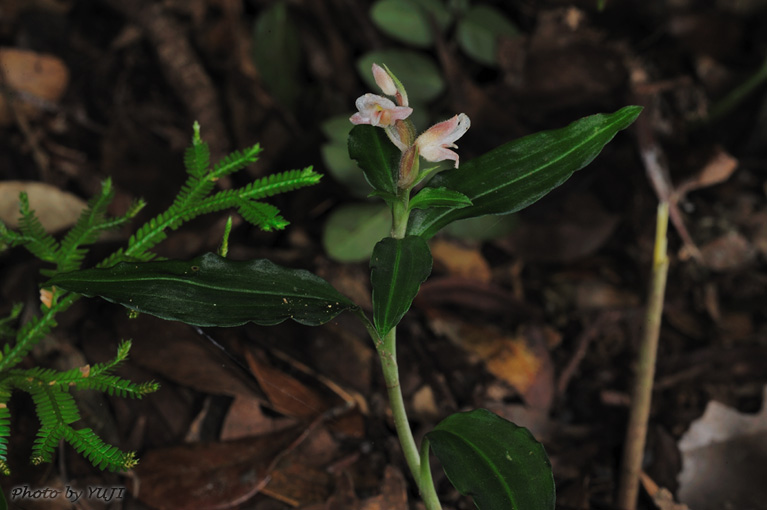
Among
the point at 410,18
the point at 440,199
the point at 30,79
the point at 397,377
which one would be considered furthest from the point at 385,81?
the point at 30,79

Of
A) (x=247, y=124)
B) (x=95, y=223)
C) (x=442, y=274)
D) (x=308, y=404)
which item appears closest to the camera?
(x=95, y=223)

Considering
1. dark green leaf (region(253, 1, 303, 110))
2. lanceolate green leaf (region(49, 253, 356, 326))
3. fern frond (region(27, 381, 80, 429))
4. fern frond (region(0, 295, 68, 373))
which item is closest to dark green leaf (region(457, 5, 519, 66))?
dark green leaf (region(253, 1, 303, 110))

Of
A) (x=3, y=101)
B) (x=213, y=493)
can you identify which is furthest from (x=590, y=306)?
(x=3, y=101)

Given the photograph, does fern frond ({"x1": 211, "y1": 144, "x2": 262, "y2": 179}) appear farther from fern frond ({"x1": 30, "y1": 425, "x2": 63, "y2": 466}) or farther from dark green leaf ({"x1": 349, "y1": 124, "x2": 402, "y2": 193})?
fern frond ({"x1": 30, "y1": 425, "x2": 63, "y2": 466})

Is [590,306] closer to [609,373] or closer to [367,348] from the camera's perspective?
[609,373]

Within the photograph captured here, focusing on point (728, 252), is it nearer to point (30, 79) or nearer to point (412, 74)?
point (412, 74)

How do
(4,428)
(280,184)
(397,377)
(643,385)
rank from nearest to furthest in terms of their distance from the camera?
(4,428) < (397,377) < (280,184) < (643,385)
